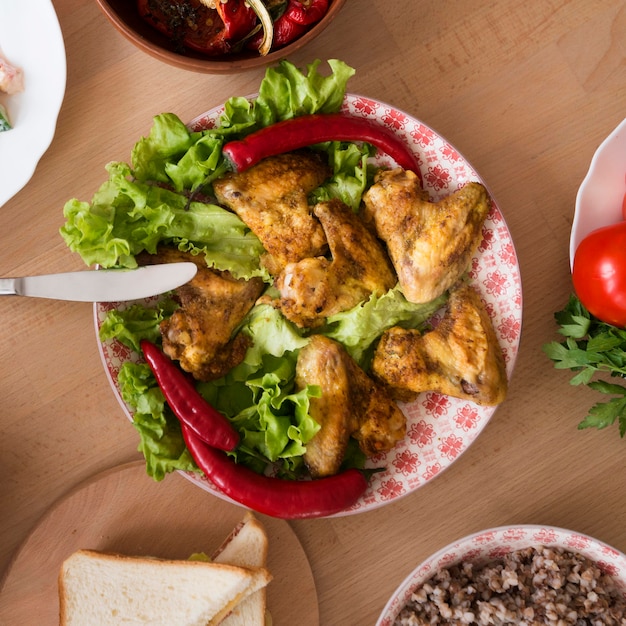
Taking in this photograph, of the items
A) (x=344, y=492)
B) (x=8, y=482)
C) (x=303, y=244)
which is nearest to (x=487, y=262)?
(x=303, y=244)

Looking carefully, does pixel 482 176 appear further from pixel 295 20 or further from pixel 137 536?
pixel 137 536

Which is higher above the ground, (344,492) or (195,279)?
(195,279)

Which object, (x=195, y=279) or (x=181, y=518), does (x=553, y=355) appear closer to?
(x=195, y=279)

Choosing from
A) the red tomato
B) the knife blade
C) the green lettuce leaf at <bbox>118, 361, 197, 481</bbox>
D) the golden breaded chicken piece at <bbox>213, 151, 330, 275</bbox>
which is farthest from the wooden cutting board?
the red tomato

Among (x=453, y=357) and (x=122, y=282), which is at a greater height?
(x=122, y=282)

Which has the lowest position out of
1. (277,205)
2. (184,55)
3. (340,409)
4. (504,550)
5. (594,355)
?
(504,550)

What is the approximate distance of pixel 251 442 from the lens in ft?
6.36

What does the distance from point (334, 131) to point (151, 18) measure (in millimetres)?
584

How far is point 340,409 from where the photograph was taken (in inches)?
73.5

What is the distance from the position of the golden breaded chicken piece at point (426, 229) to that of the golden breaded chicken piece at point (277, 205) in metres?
0.19

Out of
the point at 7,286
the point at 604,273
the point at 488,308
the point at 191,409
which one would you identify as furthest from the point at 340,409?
the point at 7,286

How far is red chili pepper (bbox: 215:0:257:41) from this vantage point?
6.01 feet

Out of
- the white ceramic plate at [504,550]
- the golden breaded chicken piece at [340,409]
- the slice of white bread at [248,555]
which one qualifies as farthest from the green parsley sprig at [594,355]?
the slice of white bread at [248,555]

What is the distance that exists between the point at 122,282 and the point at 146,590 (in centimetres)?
92
